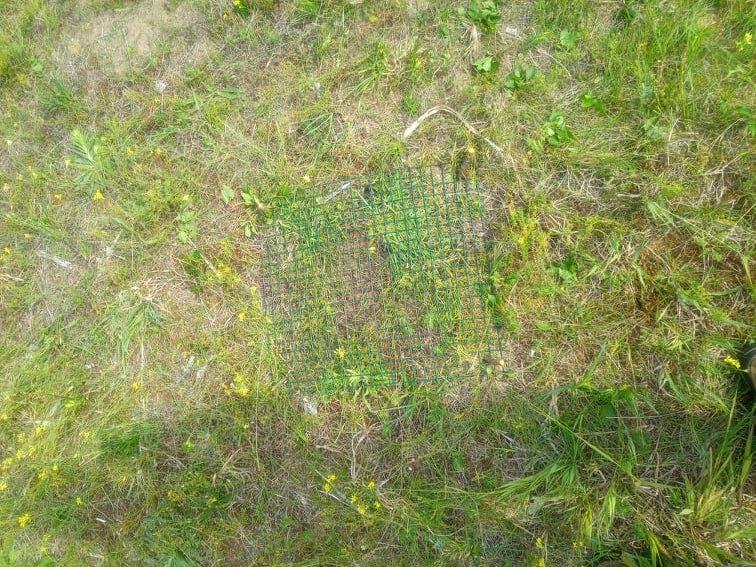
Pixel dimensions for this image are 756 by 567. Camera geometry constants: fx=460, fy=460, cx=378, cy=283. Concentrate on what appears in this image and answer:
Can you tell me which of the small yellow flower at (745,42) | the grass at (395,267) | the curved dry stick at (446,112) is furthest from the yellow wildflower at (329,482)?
the small yellow flower at (745,42)

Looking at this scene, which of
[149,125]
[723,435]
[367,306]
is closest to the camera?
[723,435]

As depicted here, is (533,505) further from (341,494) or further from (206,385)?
(206,385)

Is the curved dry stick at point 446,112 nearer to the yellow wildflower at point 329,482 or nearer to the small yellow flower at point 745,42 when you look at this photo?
the small yellow flower at point 745,42

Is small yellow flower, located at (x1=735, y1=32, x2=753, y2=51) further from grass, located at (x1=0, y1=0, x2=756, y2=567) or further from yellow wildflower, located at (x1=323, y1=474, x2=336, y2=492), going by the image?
yellow wildflower, located at (x1=323, y1=474, x2=336, y2=492)

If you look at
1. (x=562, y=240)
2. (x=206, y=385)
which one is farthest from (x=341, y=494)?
(x=562, y=240)

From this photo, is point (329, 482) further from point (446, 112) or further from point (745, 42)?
point (745, 42)

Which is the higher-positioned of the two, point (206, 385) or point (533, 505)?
point (206, 385)

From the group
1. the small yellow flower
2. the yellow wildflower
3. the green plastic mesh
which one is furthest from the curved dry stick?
the yellow wildflower
